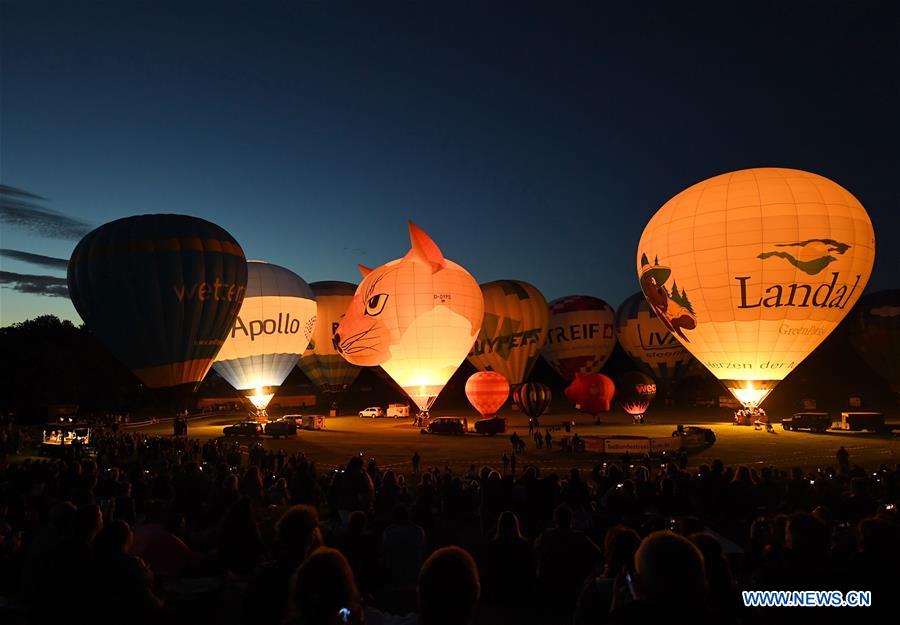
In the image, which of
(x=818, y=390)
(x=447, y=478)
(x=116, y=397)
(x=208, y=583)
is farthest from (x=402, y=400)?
(x=208, y=583)

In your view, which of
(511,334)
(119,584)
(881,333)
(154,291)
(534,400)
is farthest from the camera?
(511,334)

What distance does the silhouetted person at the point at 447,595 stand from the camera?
1777mm

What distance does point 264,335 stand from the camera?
91.5ft

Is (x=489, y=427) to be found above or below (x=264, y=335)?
below

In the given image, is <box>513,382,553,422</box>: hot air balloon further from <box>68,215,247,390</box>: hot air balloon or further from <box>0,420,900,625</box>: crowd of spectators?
<box>0,420,900,625</box>: crowd of spectators

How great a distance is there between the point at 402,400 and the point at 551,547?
1966 inches

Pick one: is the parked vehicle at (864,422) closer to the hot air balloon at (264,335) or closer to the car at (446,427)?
the car at (446,427)

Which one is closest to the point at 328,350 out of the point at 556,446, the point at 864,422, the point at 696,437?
the point at 556,446

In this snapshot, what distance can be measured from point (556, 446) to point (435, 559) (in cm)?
1902

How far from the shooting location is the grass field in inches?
634

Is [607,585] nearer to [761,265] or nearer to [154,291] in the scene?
[761,265]

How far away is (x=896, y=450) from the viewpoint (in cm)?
1761

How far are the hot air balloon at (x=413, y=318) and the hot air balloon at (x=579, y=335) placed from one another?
13.1 m

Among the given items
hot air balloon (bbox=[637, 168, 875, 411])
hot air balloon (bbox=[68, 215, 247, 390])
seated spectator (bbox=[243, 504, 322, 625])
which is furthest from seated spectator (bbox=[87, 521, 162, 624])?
hot air balloon (bbox=[637, 168, 875, 411])
